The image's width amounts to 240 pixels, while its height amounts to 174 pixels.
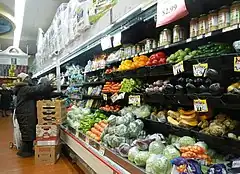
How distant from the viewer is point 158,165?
5.41 ft

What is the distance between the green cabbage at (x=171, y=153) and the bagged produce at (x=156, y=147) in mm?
91

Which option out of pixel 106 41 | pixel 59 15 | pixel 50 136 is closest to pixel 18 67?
pixel 59 15

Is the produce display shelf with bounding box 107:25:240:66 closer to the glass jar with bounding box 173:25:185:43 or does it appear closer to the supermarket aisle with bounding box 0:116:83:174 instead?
the glass jar with bounding box 173:25:185:43

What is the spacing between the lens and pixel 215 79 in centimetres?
159

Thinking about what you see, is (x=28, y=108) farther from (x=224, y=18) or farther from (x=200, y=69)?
(x=224, y=18)

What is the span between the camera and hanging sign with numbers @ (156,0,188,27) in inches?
65.4

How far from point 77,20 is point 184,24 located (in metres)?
2.15

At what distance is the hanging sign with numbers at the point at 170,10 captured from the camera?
1661mm

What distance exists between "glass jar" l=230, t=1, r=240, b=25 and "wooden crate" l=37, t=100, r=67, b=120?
3.42 m

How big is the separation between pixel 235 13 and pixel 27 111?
13.4 feet

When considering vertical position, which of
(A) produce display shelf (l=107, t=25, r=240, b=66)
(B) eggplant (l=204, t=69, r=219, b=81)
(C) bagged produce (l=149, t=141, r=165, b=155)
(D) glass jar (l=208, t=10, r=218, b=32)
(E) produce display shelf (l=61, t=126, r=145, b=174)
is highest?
(D) glass jar (l=208, t=10, r=218, b=32)

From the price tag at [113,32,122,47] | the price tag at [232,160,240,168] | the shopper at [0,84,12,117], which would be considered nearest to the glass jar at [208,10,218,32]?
the price tag at [232,160,240,168]

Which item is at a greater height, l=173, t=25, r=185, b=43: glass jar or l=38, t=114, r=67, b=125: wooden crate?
l=173, t=25, r=185, b=43: glass jar

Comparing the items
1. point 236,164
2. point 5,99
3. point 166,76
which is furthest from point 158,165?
point 5,99
